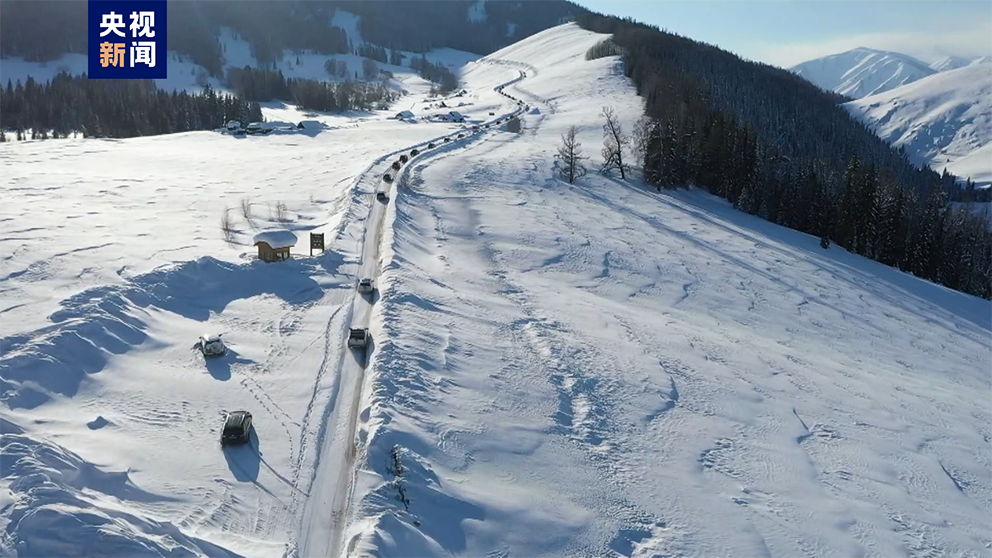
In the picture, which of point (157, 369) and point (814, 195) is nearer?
point (157, 369)

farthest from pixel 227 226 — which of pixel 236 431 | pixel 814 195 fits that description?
pixel 814 195

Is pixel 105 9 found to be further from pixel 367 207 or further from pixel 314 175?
pixel 367 207

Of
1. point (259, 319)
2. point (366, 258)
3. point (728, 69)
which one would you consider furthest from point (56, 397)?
point (728, 69)

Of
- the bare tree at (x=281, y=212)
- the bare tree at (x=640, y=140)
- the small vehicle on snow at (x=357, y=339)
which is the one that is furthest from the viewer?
the bare tree at (x=640, y=140)

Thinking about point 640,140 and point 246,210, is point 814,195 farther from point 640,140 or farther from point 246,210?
point 246,210

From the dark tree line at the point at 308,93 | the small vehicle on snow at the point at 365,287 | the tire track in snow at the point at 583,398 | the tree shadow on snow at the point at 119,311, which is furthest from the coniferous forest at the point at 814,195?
the dark tree line at the point at 308,93

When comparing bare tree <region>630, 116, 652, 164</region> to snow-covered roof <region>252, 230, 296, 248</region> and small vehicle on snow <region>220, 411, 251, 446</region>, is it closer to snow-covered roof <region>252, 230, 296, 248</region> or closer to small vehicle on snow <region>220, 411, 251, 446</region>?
snow-covered roof <region>252, 230, 296, 248</region>

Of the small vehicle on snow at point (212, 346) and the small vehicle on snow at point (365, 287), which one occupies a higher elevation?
the small vehicle on snow at point (365, 287)

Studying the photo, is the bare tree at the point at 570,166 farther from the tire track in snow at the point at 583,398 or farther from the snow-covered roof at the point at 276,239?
the snow-covered roof at the point at 276,239
